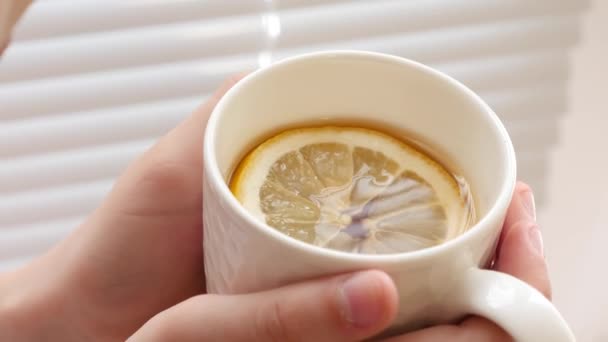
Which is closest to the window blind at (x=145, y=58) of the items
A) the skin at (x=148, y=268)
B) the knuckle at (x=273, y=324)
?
the skin at (x=148, y=268)

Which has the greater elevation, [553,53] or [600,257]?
[553,53]

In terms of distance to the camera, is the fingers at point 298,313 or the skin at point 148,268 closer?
the fingers at point 298,313

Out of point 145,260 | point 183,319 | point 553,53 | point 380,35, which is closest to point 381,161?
point 183,319

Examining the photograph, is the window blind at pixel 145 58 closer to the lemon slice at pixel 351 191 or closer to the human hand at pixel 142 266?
the human hand at pixel 142 266

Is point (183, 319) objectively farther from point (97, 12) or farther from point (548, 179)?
point (548, 179)

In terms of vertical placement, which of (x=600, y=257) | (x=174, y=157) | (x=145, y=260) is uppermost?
(x=174, y=157)

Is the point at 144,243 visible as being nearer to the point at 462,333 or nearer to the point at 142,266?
the point at 142,266

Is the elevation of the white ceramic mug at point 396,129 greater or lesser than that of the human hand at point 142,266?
greater

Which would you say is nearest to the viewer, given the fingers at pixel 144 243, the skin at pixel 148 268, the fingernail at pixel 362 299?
the fingernail at pixel 362 299
